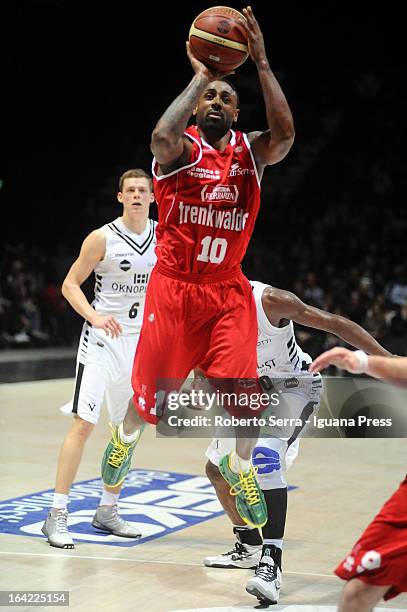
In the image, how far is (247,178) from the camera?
14.5 feet

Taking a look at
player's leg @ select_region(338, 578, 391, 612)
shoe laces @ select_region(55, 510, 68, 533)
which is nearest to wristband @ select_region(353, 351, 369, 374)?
player's leg @ select_region(338, 578, 391, 612)

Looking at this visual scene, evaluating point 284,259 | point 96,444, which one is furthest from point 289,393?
point 284,259

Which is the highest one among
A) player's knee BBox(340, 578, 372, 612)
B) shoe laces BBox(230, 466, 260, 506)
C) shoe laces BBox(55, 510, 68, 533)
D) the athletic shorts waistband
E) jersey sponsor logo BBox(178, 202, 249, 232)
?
jersey sponsor logo BBox(178, 202, 249, 232)

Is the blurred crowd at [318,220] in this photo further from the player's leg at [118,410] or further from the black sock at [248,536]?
the black sock at [248,536]

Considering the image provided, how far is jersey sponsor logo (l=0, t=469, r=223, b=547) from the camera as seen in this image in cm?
531

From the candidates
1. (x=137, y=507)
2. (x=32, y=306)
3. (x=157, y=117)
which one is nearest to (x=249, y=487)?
(x=137, y=507)

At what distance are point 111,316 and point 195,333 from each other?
94cm

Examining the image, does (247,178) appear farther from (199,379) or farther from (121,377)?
(121,377)

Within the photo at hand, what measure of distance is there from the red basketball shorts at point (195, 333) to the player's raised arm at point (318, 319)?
0.72 ft

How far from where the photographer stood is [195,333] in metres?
4.44

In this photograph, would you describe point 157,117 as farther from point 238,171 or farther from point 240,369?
point 240,369

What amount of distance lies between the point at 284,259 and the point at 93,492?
13.8m

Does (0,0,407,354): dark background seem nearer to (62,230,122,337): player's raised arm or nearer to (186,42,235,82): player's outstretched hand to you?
(62,230,122,337): player's raised arm

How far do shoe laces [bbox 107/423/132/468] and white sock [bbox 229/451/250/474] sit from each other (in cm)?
74
